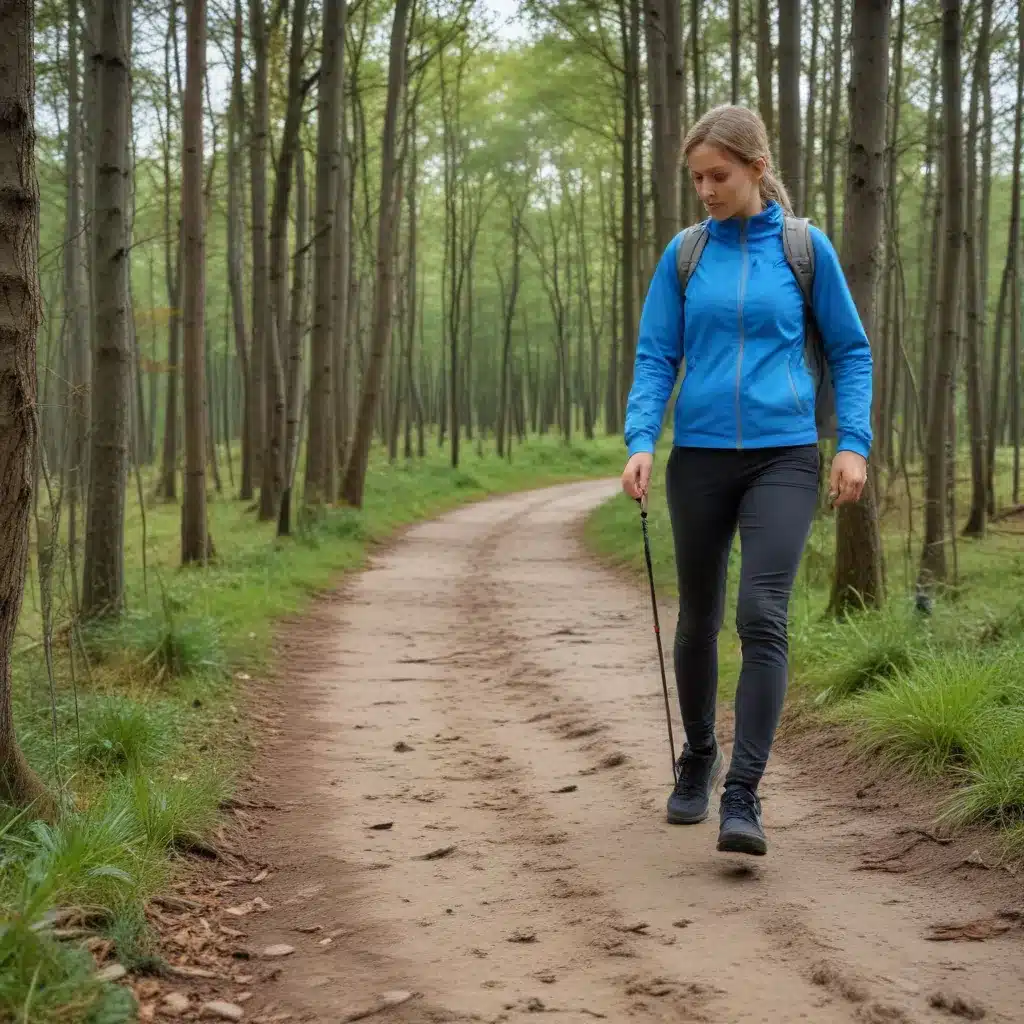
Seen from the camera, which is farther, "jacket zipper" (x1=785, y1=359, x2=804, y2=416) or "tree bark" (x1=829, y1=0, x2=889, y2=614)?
"tree bark" (x1=829, y1=0, x2=889, y2=614)

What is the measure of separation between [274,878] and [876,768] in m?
2.40

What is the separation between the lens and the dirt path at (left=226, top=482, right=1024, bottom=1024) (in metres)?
2.67

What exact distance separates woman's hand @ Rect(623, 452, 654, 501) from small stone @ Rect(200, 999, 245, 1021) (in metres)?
1.82

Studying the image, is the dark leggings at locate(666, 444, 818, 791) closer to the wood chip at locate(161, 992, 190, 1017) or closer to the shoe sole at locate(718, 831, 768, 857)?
the shoe sole at locate(718, 831, 768, 857)

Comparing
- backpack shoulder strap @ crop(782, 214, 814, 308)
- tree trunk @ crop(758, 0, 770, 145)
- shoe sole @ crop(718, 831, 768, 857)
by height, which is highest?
tree trunk @ crop(758, 0, 770, 145)

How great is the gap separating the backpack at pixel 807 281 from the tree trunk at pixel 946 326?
17.5 ft

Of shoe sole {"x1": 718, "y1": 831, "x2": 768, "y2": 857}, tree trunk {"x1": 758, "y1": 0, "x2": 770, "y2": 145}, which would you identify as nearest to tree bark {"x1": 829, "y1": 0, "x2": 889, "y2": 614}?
shoe sole {"x1": 718, "y1": 831, "x2": 768, "y2": 857}

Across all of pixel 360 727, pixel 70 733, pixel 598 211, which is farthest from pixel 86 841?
pixel 598 211

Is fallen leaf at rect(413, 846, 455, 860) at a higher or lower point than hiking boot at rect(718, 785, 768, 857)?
lower

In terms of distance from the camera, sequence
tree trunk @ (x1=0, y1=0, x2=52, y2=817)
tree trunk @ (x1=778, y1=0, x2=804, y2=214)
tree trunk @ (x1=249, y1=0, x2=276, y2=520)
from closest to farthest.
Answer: tree trunk @ (x1=0, y1=0, x2=52, y2=817)
tree trunk @ (x1=778, y1=0, x2=804, y2=214)
tree trunk @ (x1=249, y1=0, x2=276, y2=520)

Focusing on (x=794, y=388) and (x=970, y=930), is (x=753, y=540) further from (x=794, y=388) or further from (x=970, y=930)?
(x=970, y=930)

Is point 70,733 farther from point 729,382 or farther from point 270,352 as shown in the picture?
point 270,352

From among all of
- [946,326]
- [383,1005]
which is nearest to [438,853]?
[383,1005]

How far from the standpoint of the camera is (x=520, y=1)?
1625cm
